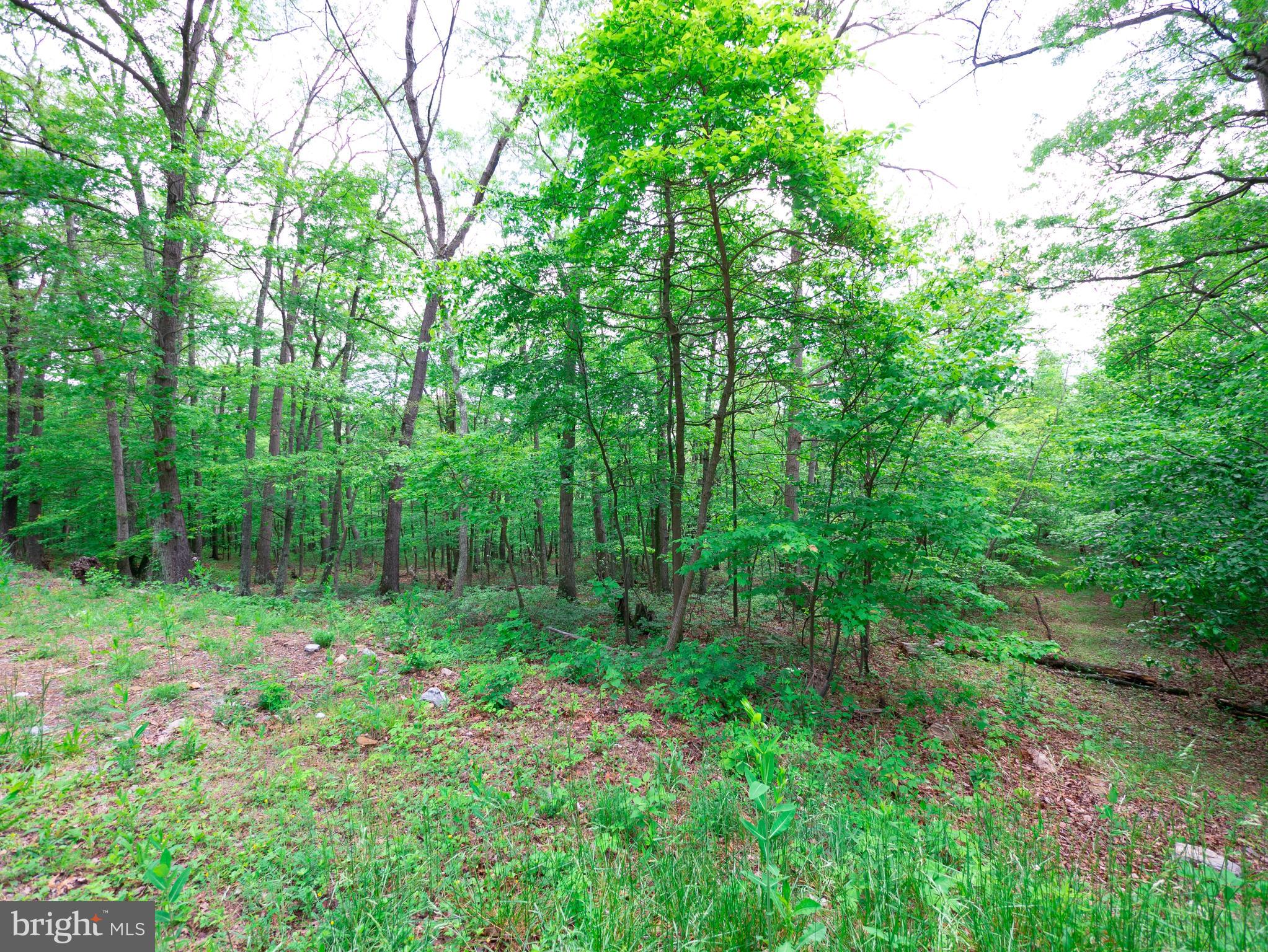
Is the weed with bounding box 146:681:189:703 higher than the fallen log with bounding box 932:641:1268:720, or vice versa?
the weed with bounding box 146:681:189:703

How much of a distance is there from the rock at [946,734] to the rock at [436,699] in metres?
5.71

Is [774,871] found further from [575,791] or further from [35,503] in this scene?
[35,503]

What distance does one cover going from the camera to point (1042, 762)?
5.23m

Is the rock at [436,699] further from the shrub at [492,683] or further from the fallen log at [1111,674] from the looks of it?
the fallen log at [1111,674]

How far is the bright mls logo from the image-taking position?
177cm

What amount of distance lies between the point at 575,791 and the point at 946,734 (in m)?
5.03

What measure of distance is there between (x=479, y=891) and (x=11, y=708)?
4137mm

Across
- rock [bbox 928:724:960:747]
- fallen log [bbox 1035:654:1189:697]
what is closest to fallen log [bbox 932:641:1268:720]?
fallen log [bbox 1035:654:1189:697]

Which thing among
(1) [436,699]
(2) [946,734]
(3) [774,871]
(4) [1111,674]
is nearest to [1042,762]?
(2) [946,734]

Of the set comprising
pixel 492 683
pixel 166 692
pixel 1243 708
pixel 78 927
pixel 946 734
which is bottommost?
pixel 1243 708

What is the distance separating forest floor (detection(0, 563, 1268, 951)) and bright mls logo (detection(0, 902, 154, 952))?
4.0 inches

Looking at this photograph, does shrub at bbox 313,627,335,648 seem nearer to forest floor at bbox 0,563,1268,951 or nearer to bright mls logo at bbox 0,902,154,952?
forest floor at bbox 0,563,1268,951

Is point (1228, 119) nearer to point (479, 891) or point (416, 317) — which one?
point (479, 891)

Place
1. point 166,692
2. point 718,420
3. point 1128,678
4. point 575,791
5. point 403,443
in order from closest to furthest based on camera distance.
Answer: point 575,791, point 166,692, point 718,420, point 1128,678, point 403,443
